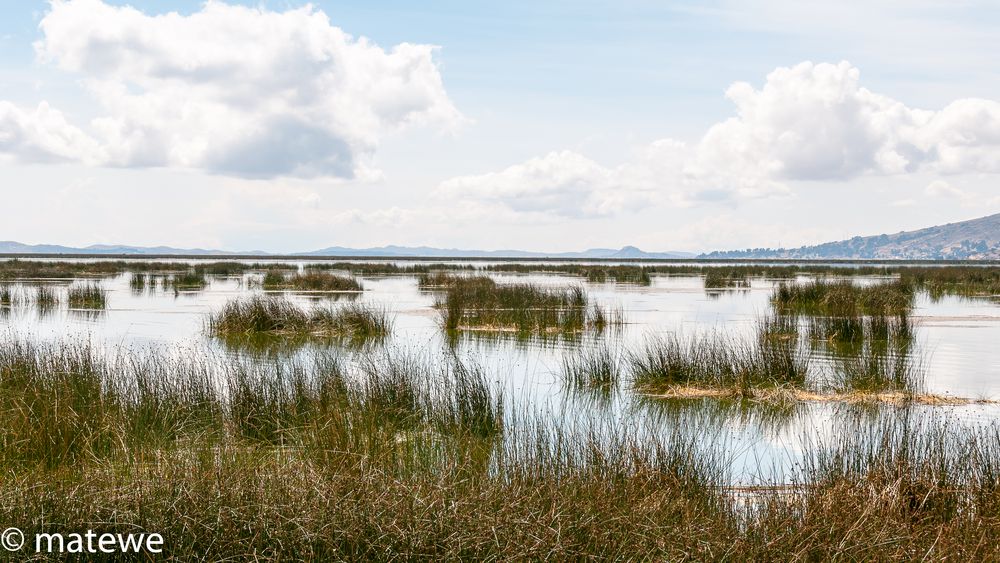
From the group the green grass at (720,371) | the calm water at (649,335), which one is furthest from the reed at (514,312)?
the green grass at (720,371)

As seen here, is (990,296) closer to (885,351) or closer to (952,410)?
(885,351)

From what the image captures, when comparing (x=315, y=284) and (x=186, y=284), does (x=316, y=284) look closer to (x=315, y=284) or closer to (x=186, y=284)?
(x=315, y=284)

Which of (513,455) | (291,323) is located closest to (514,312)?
(291,323)

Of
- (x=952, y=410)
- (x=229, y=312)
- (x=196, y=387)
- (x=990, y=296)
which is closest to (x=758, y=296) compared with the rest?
(x=990, y=296)

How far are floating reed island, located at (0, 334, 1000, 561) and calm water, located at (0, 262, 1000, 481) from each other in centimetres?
100

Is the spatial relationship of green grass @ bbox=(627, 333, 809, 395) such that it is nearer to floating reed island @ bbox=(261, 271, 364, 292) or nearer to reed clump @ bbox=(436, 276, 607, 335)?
reed clump @ bbox=(436, 276, 607, 335)

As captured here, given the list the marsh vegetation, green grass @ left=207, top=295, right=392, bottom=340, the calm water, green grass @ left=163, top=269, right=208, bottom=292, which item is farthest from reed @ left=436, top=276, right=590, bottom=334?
green grass @ left=163, top=269, right=208, bottom=292

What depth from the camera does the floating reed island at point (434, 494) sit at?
185 inches

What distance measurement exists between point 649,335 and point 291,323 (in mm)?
8589

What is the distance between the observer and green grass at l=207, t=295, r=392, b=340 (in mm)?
19984

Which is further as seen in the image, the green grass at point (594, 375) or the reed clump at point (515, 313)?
the reed clump at point (515, 313)

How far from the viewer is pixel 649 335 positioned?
64.6 feet

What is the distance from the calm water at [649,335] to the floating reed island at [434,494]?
3.29 feet

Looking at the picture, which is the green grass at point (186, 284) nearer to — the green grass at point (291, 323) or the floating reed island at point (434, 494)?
the green grass at point (291, 323)
